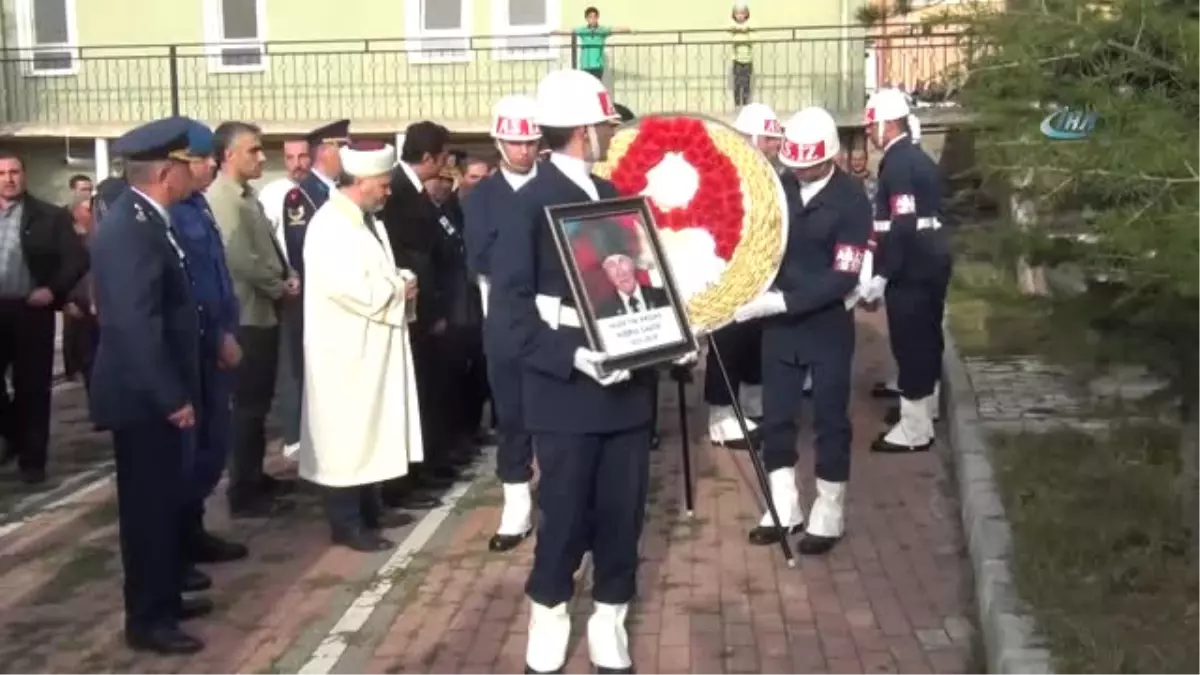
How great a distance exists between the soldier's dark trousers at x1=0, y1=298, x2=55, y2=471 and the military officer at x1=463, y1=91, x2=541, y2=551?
3.19 m

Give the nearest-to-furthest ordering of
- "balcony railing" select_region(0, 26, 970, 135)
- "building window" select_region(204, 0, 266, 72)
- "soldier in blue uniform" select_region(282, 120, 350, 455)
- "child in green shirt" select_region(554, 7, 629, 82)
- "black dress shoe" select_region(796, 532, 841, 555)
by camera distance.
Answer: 1. "black dress shoe" select_region(796, 532, 841, 555)
2. "soldier in blue uniform" select_region(282, 120, 350, 455)
3. "child in green shirt" select_region(554, 7, 629, 82)
4. "balcony railing" select_region(0, 26, 970, 135)
5. "building window" select_region(204, 0, 266, 72)

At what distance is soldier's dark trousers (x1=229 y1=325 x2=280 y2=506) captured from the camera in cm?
866

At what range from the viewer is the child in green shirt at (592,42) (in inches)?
818

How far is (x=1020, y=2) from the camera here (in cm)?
512

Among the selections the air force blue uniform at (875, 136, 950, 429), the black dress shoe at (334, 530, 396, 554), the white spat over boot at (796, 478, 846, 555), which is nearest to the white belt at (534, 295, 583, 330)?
the white spat over boot at (796, 478, 846, 555)

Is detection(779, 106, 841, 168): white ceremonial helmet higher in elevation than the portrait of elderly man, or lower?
higher

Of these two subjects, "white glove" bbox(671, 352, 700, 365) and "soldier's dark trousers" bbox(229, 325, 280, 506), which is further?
"soldier's dark trousers" bbox(229, 325, 280, 506)

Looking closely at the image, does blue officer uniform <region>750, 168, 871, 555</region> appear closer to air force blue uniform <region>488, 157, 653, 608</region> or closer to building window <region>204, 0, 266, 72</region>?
air force blue uniform <region>488, 157, 653, 608</region>

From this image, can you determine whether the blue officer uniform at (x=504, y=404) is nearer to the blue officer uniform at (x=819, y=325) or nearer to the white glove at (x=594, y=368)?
the blue officer uniform at (x=819, y=325)

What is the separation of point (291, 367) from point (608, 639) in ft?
14.0

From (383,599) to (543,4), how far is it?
1620 cm

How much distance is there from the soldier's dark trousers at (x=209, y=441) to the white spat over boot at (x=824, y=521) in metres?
2.73

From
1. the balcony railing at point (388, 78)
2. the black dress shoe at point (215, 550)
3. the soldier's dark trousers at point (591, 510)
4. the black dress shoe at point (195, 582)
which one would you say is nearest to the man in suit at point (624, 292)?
the soldier's dark trousers at point (591, 510)

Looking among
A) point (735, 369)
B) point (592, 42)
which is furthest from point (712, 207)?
point (592, 42)
